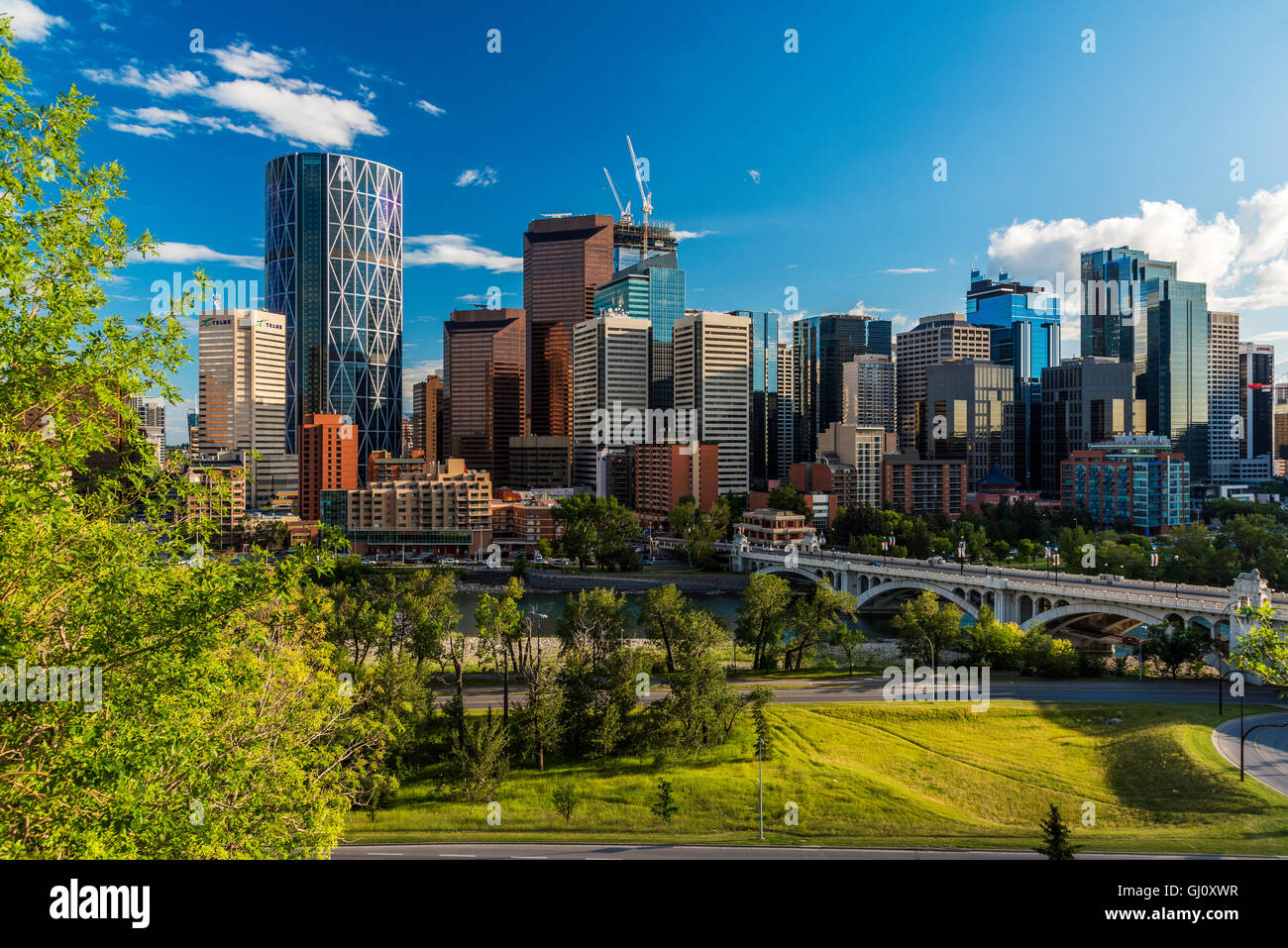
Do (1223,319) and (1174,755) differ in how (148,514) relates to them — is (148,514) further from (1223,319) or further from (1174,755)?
(1223,319)

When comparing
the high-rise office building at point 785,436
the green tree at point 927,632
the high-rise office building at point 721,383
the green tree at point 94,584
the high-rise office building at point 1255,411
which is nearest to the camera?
the green tree at point 94,584

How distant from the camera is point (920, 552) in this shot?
198ft

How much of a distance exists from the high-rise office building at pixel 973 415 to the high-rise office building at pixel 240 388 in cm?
8281

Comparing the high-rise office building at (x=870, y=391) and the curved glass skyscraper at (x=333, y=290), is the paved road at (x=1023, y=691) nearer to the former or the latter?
the high-rise office building at (x=870, y=391)

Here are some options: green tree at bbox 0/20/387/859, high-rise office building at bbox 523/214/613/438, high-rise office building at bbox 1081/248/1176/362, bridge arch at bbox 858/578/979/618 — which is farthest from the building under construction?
green tree at bbox 0/20/387/859

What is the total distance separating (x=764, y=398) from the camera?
11288 centimetres

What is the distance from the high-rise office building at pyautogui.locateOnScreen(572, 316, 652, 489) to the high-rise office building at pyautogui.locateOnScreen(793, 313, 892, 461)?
36715 mm

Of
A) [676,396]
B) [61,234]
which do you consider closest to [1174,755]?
[61,234]

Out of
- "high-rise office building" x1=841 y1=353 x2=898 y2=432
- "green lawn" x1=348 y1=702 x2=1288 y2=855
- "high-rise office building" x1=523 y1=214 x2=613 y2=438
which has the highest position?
"high-rise office building" x1=523 y1=214 x2=613 y2=438

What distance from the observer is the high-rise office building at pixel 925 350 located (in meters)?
129

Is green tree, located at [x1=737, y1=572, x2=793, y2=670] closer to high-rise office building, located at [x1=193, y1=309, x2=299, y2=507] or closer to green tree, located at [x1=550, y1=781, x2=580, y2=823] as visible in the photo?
green tree, located at [x1=550, y1=781, x2=580, y2=823]

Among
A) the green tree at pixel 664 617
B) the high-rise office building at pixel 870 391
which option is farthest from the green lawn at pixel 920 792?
the high-rise office building at pixel 870 391

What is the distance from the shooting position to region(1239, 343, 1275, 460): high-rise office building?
9756 centimetres

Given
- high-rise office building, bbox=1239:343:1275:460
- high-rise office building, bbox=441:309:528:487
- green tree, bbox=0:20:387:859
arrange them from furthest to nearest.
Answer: high-rise office building, bbox=441:309:528:487, high-rise office building, bbox=1239:343:1275:460, green tree, bbox=0:20:387:859
